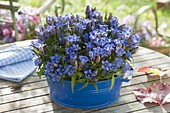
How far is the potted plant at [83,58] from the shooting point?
5.41 ft

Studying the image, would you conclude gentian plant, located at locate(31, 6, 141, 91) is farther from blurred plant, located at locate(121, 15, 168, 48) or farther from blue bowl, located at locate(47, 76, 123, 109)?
blurred plant, located at locate(121, 15, 168, 48)

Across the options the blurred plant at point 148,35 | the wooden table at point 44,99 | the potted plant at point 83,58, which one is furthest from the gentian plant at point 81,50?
the blurred plant at point 148,35

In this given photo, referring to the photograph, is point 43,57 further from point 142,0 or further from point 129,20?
point 142,0

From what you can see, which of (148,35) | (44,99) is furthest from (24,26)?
(44,99)

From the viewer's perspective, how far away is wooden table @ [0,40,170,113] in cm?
177

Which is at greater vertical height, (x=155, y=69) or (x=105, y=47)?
(x=105, y=47)

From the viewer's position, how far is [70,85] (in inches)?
67.1

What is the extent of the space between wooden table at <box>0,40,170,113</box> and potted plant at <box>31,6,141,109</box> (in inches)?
1.6

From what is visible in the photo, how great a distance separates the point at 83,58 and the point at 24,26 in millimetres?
1992

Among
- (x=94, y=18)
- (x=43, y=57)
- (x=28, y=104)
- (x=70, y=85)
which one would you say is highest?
(x=94, y=18)

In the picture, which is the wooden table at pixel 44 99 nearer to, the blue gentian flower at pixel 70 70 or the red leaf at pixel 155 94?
the red leaf at pixel 155 94

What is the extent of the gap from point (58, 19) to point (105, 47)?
28cm

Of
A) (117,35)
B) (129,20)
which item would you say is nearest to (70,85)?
Result: (117,35)

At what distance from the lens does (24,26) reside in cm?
353
